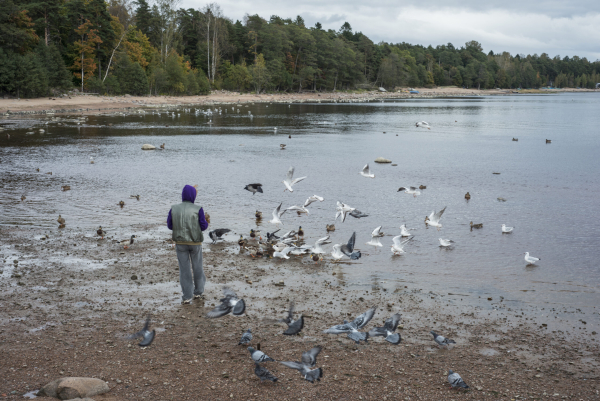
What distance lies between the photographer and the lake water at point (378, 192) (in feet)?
33.4

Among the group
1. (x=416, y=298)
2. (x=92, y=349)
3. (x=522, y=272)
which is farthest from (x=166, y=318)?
(x=522, y=272)

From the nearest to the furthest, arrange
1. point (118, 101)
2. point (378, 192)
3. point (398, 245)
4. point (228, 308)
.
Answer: point (228, 308) < point (398, 245) < point (378, 192) < point (118, 101)

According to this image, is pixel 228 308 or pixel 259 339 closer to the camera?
pixel 259 339

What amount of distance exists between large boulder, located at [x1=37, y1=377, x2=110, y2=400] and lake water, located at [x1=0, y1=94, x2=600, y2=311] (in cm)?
510

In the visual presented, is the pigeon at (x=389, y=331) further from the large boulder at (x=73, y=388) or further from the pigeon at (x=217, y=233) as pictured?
the pigeon at (x=217, y=233)

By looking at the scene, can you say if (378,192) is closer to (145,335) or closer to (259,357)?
(145,335)

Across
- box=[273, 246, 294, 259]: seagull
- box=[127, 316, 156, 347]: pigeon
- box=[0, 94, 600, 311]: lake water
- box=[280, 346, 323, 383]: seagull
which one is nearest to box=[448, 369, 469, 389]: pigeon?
box=[280, 346, 323, 383]: seagull

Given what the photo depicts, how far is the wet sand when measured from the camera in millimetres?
5492

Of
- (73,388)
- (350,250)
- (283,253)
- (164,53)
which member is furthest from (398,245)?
(164,53)

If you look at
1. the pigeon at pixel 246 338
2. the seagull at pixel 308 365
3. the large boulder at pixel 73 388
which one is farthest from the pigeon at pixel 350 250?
the large boulder at pixel 73 388

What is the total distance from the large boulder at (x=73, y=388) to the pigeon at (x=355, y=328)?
2.87 m

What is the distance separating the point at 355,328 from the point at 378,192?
1216cm

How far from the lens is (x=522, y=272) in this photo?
1004 cm

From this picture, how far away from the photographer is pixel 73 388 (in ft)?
16.4
